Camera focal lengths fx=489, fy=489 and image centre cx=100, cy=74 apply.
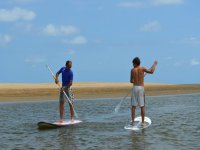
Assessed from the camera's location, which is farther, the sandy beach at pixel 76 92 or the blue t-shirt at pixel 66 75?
the sandy beach at pixel 76 92

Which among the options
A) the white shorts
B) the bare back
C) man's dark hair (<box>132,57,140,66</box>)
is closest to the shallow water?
the white shorts

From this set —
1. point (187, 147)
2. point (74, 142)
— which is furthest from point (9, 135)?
point (187, 147)

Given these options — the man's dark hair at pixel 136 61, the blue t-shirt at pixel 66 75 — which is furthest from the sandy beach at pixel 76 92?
the man's dark hair at pixel 136 61

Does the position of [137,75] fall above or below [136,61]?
below

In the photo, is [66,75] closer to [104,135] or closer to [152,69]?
[152,69]

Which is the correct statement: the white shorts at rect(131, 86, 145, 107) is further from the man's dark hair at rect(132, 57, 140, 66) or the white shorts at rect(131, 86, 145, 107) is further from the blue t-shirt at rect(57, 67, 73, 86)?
the blue t-shirt at rect(57, 67, 73, 86)

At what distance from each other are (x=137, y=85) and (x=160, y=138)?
8.04 ft

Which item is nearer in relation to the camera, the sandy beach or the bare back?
the bare back

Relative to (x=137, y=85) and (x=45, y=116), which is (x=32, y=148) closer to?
(x=137, y=85)

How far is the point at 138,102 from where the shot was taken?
1455 centimetres

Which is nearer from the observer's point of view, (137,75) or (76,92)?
(137,75)

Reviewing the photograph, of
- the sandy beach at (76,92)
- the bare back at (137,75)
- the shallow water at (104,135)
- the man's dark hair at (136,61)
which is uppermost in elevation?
the man's dark hair at (136,61)

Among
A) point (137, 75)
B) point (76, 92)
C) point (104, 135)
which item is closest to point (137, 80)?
point (137, 75)

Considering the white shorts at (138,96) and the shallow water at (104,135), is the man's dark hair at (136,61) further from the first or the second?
the shallow water at (104,135)
